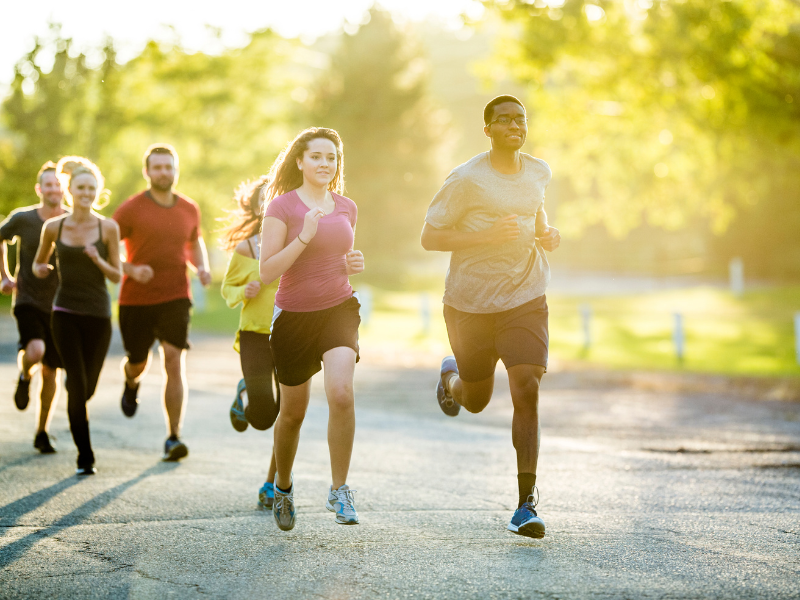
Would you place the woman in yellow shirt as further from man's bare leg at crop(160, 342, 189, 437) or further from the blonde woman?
man's bare leg at crop(160, 342, 189, 437)

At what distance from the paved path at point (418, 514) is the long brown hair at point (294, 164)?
6.18ft

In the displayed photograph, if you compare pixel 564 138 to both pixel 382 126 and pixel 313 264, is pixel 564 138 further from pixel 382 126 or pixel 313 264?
pixel 382 126

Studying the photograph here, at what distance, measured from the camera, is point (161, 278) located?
7215 millimetres

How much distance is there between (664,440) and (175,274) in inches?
188

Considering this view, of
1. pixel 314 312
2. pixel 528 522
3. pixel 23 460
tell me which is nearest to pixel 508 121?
pixel 314 312

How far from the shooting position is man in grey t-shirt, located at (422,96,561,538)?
500cm

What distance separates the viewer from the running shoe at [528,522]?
4.67 m

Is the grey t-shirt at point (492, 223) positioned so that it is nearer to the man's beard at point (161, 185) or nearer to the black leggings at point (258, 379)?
the black leggings at point (258, 379)

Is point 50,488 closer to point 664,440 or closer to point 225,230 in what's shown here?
point 225,230

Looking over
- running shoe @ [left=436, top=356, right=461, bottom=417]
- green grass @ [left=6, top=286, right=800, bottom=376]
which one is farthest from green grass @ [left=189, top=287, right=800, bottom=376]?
running shoe @ [left=436, top=356, right=461, bottom=417]

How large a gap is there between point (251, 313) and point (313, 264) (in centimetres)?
121

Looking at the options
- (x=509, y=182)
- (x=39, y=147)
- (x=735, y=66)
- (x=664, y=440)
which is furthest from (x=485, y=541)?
(x=39, y=147)

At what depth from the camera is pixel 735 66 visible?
15445 millimetres

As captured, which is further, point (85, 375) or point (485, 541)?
point (85, 375)
